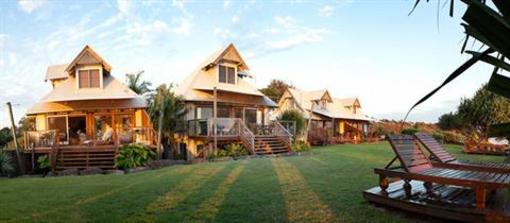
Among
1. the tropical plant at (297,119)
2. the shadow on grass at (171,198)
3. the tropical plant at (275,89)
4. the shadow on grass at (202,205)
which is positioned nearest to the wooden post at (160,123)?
the shadow on grass at (171,198)

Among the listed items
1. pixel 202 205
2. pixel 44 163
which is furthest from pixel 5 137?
pixel 202 205

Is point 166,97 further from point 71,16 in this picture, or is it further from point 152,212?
point 152,212

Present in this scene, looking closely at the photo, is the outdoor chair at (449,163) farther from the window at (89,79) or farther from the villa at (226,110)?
the window at (89,79)

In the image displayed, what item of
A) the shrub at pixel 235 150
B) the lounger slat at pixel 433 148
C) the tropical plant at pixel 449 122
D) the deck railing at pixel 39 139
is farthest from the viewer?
the tropical plant at pixel 449 122

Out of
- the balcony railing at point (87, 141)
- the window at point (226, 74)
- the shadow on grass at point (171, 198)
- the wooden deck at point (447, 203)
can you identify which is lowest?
the shadow on grass at point (171, 198)

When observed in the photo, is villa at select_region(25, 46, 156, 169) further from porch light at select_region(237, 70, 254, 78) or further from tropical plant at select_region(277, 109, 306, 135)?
tropical plant at select_region(277, 109, 306, 135)

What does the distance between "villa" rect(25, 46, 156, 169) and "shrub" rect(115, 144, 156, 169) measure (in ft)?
2.09

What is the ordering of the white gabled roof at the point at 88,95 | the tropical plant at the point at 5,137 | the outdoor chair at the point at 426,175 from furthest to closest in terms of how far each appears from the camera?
the tropical plant at the point at 5,137 → the white gabled roof at the point at 88,95 → the outdoor chair at the point at 426,175

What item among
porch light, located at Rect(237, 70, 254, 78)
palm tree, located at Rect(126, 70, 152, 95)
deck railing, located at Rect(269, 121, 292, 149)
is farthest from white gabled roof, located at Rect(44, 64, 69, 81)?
deck railing, located at Rect(269, 121, 292, 149)

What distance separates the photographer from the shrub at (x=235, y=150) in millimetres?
17828

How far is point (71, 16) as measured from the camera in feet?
51.9

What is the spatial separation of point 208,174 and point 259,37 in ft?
55.6

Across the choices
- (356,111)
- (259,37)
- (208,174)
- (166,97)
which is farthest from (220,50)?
(356,111)

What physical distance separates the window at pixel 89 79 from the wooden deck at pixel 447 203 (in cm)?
1790
